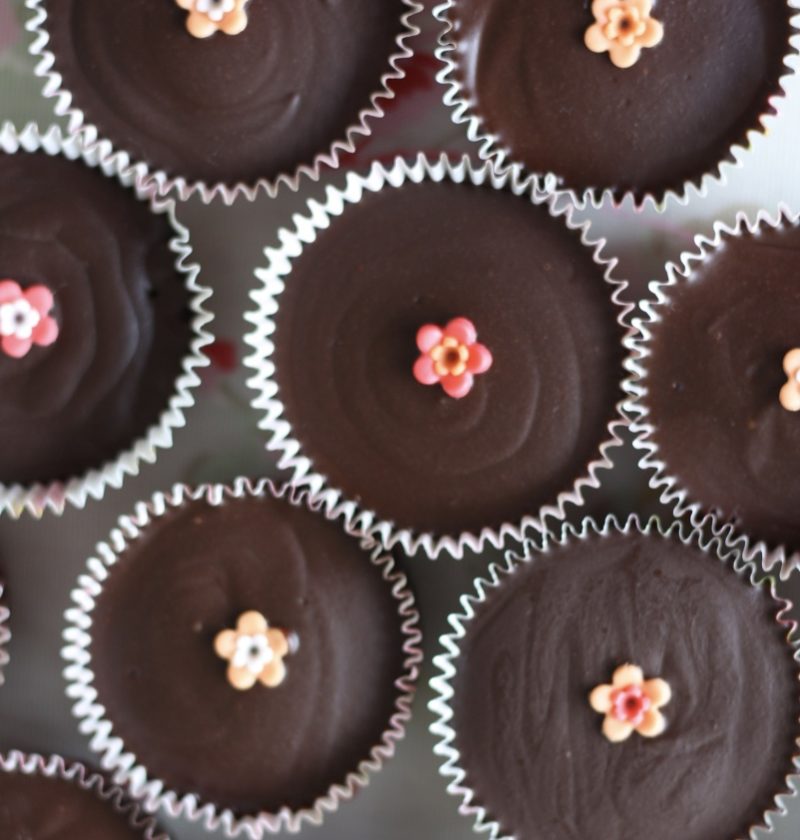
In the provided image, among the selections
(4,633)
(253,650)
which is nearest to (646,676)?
(253,650)

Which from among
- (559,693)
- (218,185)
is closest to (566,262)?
(218,185)

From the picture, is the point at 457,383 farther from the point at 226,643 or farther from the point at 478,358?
the point at 226,643

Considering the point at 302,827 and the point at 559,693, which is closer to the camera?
the point at 559,693

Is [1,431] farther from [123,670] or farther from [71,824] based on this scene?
[71,824]

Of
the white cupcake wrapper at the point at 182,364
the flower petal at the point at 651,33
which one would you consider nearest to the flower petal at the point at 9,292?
the white cupcake wrapper at the point at 182,364

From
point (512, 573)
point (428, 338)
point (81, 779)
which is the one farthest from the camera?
point (81, 779)

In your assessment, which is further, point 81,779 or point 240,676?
point 81,779
